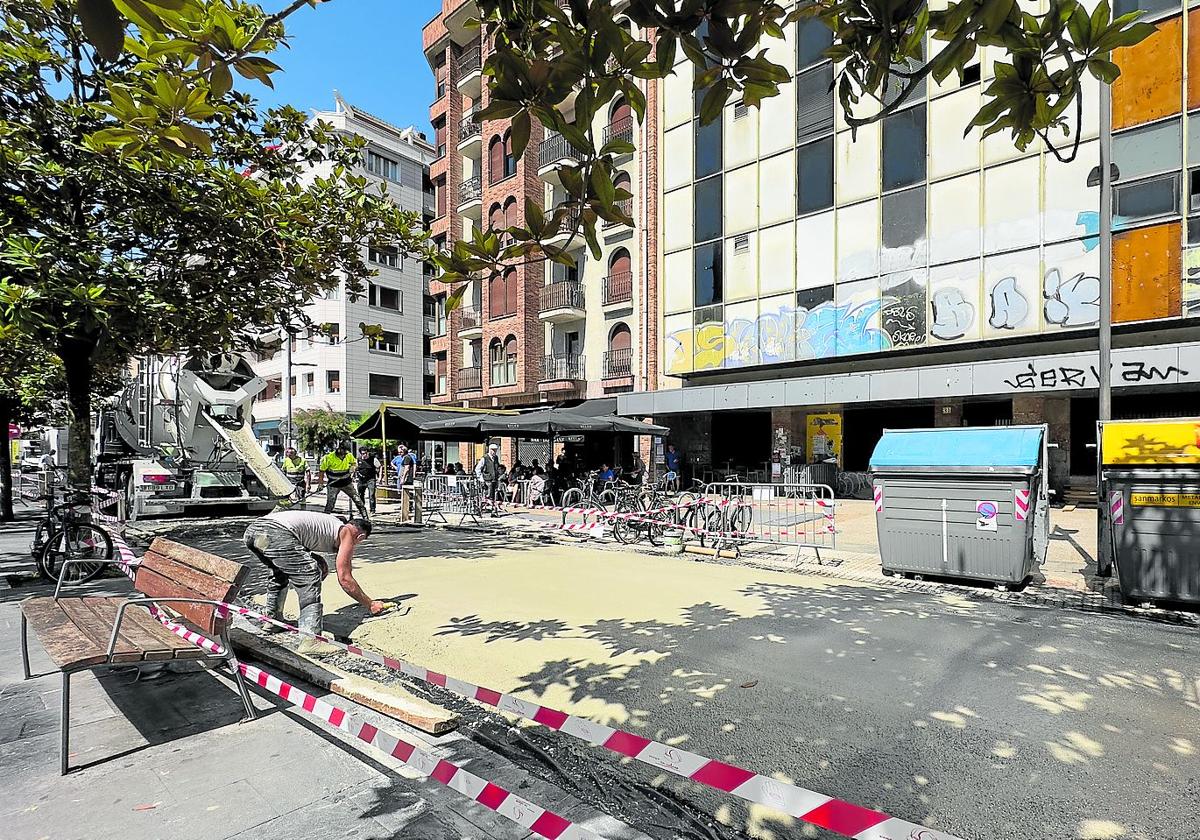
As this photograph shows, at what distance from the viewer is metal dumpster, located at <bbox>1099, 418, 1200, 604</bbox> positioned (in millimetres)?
6477

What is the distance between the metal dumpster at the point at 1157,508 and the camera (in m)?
6.48

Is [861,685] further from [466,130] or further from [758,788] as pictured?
[466,130]

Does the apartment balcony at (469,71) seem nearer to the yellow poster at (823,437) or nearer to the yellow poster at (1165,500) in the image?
the yellow poster at (823,437)

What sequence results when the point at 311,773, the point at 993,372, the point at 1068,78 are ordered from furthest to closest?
the point at 993,372 → the point at 311,773 → the point at 1068,78

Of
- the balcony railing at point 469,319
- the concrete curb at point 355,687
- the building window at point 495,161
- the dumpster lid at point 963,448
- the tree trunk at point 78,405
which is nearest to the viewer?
the concrete curb at point 355,687

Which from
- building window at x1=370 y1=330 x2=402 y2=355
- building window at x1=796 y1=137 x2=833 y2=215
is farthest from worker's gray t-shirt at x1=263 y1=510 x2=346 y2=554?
building window at x1=370 y1=330 x2=402 y2=355

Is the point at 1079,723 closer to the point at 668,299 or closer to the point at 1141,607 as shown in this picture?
the point at 1141,607

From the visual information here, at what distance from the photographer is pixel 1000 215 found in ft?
57.5

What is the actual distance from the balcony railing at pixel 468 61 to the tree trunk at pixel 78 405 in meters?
28.9

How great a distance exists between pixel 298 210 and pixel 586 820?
25.7ft

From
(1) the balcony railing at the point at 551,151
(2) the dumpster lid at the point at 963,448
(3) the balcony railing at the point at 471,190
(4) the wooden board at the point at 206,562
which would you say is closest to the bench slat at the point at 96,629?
(4) the wooden board at the point at 206,562

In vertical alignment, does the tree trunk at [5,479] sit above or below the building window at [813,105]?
below

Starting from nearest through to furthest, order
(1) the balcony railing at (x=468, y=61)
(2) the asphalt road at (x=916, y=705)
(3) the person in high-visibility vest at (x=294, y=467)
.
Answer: (2) the asphalt road at (x=916, y=705) < (3) the person in high-visibility vest at (x=294, y=467) < (1) the balcony railing at (x=468, y=61)

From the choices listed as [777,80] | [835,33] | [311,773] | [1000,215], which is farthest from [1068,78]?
[1000,215]
